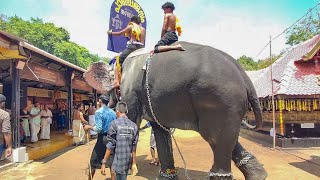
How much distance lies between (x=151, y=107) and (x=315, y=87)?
8683 millimetres

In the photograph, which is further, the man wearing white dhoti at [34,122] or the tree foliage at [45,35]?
the tree foliage at [45,35]

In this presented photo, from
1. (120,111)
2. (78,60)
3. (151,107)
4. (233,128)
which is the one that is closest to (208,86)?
(233,128)

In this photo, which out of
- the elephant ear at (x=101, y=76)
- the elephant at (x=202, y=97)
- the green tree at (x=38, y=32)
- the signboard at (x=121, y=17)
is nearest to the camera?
the elephant at (x=202, y=97)

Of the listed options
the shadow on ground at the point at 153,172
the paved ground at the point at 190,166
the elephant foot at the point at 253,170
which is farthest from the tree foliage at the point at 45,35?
the elephant foot at the point at 253,170

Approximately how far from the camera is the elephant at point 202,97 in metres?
3.69

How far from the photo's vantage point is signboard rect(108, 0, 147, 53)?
7216mm

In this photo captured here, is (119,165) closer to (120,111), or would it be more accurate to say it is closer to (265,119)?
(120,111)

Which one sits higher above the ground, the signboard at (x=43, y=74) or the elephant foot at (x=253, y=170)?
the signboard at (x=43, y=74)

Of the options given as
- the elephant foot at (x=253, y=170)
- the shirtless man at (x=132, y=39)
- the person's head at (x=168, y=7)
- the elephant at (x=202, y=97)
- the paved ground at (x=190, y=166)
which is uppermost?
the person's head at (x=168, y=7)

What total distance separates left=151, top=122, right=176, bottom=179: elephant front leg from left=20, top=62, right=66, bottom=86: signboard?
5.36 metres

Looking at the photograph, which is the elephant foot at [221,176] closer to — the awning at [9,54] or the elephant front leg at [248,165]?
the elephant front leg at [248,165]

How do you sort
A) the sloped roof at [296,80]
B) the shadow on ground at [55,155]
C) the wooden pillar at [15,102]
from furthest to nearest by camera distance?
the sloped roof at [296,80]
the shadow on ground at [55,155]
the wooden pillar at [15,102]

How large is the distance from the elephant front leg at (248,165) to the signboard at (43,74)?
6705mm

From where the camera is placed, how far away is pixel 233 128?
3699 millimetres
